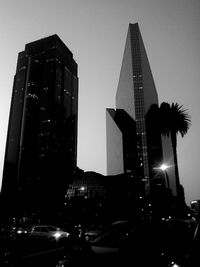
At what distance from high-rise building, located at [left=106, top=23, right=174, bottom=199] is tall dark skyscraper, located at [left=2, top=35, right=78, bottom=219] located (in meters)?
33.9

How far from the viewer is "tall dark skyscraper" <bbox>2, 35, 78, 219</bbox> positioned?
142750mm

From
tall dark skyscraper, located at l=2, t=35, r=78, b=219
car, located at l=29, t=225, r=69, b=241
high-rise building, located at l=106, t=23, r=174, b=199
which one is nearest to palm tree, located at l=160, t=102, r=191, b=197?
car, located at l=29, t=225, r=69, b=241

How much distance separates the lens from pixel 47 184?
5541 inches

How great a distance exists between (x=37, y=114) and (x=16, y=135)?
2051 centimetres

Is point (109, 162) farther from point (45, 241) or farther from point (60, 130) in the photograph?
point (45, 241)

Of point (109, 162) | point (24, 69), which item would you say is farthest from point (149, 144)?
point (24, 69)

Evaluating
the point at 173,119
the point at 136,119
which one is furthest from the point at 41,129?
the point at 173,119

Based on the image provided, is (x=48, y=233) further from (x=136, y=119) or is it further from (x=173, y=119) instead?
(x=136, y=119)

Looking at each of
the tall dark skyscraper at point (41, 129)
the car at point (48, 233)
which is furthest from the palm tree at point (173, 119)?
the tall dark skyscraper at point (41, 129)

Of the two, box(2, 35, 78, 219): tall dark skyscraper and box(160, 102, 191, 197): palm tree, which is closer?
box(160, 102, 191, 197): palm tree

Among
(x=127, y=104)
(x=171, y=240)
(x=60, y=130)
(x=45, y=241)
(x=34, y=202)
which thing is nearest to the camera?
(x=171, y=240)

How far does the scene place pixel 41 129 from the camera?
149 m

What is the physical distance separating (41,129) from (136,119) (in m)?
56.7

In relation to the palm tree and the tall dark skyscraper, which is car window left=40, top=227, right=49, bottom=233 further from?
the tall dark skyscraper
